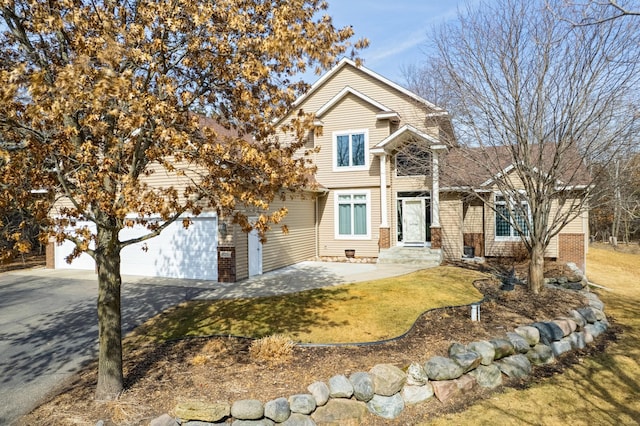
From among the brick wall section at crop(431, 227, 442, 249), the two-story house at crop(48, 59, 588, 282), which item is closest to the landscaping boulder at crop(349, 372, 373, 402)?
the two-story house at crop(48, 59, 588, 282)

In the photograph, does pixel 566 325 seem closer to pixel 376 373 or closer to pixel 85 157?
pixel 376 373

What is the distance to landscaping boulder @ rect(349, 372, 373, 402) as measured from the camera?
Answer: 209 inches

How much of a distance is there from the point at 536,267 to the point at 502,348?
4340 mm

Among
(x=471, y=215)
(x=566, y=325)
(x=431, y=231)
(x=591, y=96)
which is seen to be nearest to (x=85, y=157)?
(x=566, y=325)

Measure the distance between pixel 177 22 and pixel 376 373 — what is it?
17.1 feet

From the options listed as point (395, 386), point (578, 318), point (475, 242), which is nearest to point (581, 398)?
point (395, 386)

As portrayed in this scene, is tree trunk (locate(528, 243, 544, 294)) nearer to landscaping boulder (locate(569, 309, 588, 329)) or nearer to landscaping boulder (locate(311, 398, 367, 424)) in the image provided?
landscaping boulder (locate(569, 309, 588, 329))

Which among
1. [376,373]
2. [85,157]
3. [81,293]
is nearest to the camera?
[85,157]

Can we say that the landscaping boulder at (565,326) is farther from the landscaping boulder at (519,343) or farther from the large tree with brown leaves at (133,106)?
the large tree with brown leaves at (133,106)

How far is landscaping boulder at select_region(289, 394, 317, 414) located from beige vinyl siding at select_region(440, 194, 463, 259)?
12.9 m

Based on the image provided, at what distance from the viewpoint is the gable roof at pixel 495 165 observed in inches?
381

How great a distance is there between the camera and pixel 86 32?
16.1 ft

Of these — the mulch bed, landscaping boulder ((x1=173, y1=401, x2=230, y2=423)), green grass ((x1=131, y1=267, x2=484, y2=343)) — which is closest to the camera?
landscaping boulder ((x1=173, y1=401, x2=230, y2=423))

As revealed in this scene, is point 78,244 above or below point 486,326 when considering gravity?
above
